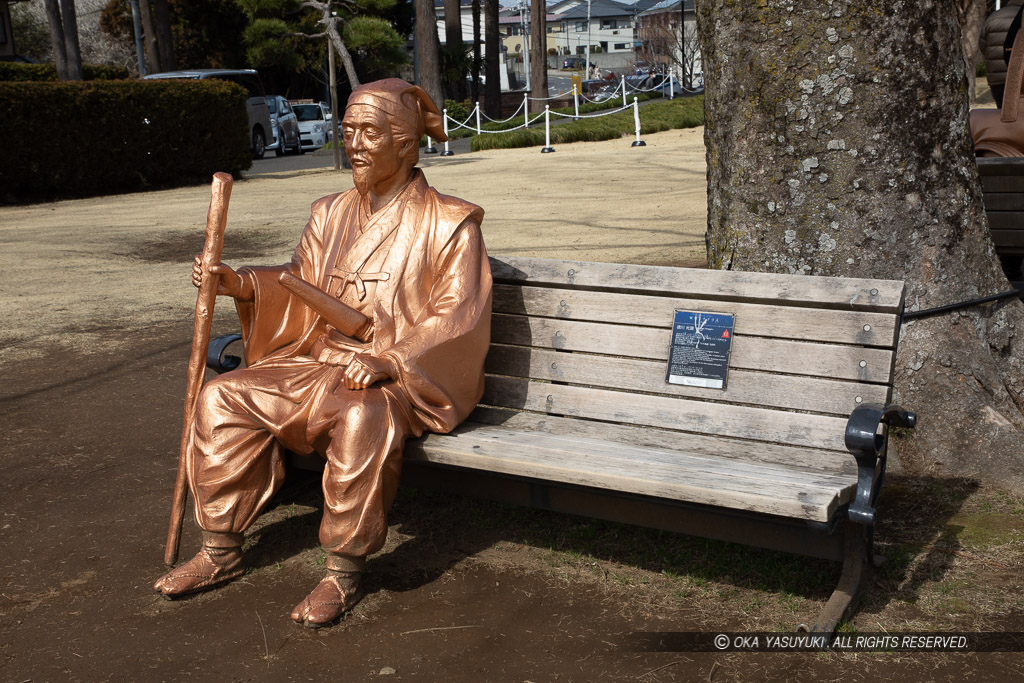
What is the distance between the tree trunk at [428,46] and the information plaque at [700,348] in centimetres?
2047

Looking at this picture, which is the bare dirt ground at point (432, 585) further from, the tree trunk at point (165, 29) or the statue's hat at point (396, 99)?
the tree trunk at point (165, 29)

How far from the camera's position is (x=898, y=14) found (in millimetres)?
3750

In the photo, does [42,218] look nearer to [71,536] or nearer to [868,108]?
[71,536]

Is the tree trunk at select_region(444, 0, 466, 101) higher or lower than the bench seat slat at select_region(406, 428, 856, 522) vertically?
higher

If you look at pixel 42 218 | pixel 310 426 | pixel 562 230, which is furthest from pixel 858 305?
pixel 42 218

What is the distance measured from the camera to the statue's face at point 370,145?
3.39 m

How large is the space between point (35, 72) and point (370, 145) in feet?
86.1

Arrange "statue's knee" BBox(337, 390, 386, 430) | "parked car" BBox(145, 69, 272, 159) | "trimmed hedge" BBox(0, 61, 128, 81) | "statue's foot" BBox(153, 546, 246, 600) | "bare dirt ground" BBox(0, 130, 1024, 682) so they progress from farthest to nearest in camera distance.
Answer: "trimmed hedge" BBox(0, 61, 128, 81) → "parked car" BBox(145, 69, 272, 159) → "statue's foot" BBox(153, 546, 246, 600) → "statue's knee" BBox(337, 390, 386, 430) → "bare dirt ground" BBox(0, 130, 1024, 682)

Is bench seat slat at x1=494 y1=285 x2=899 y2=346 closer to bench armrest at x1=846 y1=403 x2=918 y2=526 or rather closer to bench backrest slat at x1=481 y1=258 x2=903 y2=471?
bench backrest slat at x1=481 y1=258 x2=903 y2=471

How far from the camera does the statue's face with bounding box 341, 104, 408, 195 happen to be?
3.39m

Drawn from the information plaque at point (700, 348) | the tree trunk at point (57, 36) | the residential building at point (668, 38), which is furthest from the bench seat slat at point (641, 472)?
the residential building at point (668, 38)

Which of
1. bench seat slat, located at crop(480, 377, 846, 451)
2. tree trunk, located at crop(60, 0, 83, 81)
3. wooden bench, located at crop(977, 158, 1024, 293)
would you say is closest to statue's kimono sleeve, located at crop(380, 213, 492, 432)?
bench seat slat, located at crop(480, 377, 846, 451)

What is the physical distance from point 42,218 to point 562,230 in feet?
22.5

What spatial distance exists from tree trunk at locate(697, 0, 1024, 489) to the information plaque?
2.67ft
